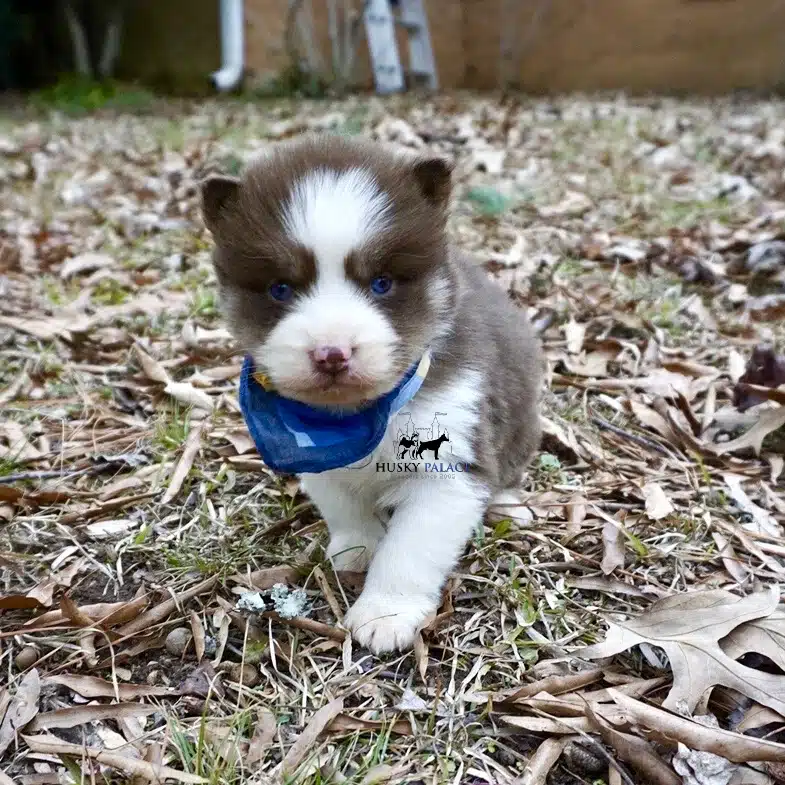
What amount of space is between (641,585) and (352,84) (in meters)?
14.3

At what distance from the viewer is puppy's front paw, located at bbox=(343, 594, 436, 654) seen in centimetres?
249

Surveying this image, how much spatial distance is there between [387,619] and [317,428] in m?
0.68

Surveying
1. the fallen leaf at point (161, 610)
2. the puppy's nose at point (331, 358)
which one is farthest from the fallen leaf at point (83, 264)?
the puppy's nose at point (331, 358)

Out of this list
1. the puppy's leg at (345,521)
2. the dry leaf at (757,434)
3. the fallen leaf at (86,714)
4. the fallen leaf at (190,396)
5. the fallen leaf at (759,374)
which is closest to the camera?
the fallen leaf at (86,714)

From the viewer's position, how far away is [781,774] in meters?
2.00

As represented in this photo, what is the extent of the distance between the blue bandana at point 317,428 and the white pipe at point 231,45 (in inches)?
543

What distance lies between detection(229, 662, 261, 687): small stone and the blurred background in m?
13.6

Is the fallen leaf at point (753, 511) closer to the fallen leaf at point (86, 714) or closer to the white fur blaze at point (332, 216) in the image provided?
the white fur blaze at point (332, 216)

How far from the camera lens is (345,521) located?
2.96 m

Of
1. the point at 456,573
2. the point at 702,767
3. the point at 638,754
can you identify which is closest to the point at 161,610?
the point at 456,573

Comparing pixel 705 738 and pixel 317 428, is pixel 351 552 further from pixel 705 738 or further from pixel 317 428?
pixel 705 738

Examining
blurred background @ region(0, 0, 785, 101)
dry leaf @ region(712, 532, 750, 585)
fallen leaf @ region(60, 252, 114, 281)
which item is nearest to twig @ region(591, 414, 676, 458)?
dry leaf @ region(712, 532, 750, 585)

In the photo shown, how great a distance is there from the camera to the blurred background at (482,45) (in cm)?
1463

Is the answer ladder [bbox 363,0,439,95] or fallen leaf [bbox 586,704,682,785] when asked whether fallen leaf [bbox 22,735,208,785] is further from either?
ladder [bbox 363,0,439,95]
